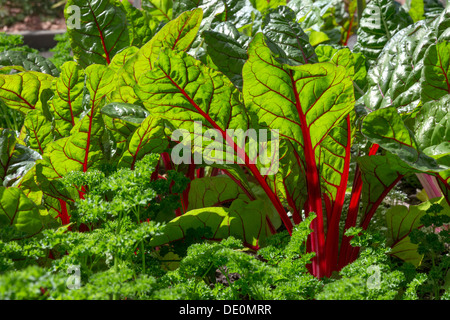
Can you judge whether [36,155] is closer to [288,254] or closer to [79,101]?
[79,101]

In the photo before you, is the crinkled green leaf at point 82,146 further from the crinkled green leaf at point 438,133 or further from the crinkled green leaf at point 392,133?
the crinkled green leaf at point 438,133

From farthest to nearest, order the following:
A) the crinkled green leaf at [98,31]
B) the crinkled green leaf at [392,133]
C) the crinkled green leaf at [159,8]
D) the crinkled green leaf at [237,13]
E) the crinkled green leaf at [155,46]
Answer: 1. the crinkled green leaf at [159,8]
2. the crinkled green leaf at [237,13]
3. the crinkled green leaf at [98,31]
4. the crinkled green leaf at [155,46]
5. the crinkled green leaf at [392,133]

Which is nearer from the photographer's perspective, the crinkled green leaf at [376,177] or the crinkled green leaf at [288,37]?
the crinkled green leaf at [376,177]
